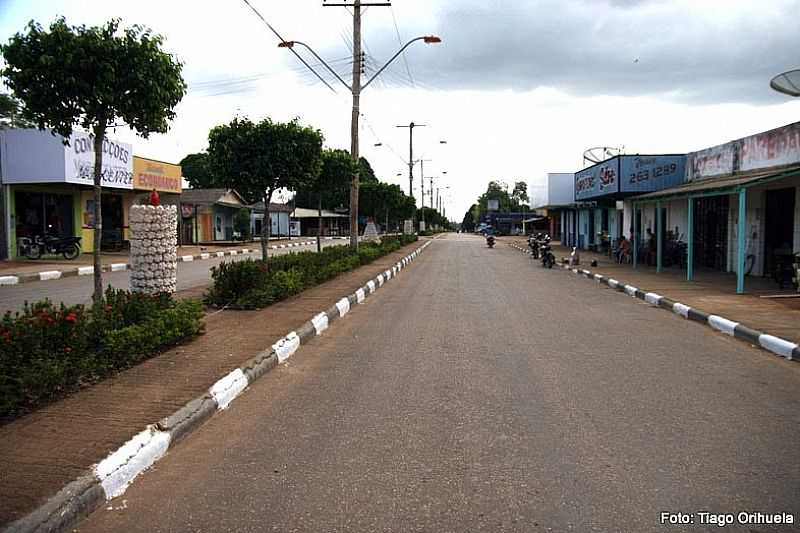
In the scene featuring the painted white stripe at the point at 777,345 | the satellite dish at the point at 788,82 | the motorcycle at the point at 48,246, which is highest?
the satellite dish at the point at 788,82

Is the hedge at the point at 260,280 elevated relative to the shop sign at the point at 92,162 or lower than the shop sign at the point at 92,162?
lower

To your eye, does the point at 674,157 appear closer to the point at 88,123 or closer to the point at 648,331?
the point at 648,331

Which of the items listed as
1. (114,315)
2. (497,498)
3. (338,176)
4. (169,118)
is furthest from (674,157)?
(497,498)

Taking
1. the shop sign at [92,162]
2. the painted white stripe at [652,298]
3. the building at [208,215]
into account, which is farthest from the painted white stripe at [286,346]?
the building at [208,215]

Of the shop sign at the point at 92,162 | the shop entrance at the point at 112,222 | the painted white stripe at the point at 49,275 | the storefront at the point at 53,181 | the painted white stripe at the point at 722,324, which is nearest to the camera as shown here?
the painted white stripe at the point at 722,324

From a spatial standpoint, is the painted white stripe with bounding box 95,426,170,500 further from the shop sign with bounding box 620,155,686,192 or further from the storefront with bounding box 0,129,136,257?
the shop sign with bounding box 620,155,686,192

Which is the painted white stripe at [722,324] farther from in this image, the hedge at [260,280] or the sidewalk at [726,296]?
the hedge at [260,280]

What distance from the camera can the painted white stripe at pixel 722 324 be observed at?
1036cm

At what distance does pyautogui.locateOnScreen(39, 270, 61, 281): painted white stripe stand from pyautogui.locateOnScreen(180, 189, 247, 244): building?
19.8 m

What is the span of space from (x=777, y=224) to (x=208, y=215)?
34.4 metres

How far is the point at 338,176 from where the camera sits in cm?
2205

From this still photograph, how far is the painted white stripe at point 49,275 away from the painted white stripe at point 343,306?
968 cm

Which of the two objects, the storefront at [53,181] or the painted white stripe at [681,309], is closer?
the painted white stripe at [681,309]

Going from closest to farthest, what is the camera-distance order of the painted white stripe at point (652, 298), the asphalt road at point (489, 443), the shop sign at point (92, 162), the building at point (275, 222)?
the asphalt road at point (489, 443) → the painted white stripe at point (652, 298) → the shop sign at point (92, 162) → the building at point (275, 222)
